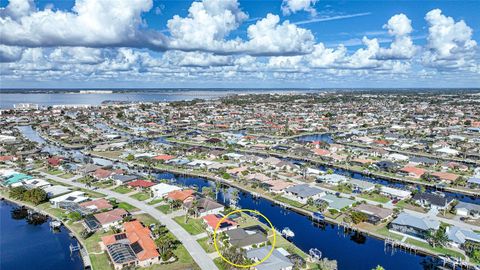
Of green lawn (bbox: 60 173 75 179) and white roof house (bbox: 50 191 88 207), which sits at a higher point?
white roof house (bbox: 50 191 88 207)

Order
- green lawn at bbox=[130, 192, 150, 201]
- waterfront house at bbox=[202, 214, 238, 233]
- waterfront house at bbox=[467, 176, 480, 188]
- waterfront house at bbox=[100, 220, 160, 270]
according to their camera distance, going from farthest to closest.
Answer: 1. waterfront house at bbox=[467, 176, 480, 188]
2. green lawn at bbox=[130, 192, 150, 201]
3. waterfront house at bbox=[202, 214, 238, 233]
4. waterfront house at bbox=[100, 220, 160, 270]

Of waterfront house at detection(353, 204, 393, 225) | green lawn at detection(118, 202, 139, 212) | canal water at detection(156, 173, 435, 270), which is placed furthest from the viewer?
green lawn at detection(118, 202, 139, 212)

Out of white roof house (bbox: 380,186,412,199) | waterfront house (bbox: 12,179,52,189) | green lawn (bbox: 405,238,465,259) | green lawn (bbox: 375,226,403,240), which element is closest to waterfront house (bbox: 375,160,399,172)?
white roof house (bbox: 380,186,412,199)

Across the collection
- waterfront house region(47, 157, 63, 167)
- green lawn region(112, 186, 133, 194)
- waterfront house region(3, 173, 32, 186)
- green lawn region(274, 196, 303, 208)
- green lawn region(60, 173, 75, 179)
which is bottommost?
green lawn region(60, 173, 75, 179)

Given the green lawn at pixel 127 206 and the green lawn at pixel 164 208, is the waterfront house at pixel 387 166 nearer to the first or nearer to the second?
the green lawn at pixel 164 208

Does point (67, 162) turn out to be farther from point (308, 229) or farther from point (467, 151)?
point (467, 151)

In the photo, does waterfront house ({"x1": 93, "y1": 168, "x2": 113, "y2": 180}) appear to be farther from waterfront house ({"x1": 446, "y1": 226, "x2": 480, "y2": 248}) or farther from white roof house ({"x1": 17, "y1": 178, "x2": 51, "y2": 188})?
waterfront house ({"x1": 446, "y1": 226, "x2": 480, "y2": 248})

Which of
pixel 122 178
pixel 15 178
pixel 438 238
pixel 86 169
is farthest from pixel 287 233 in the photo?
pixel 15 178
